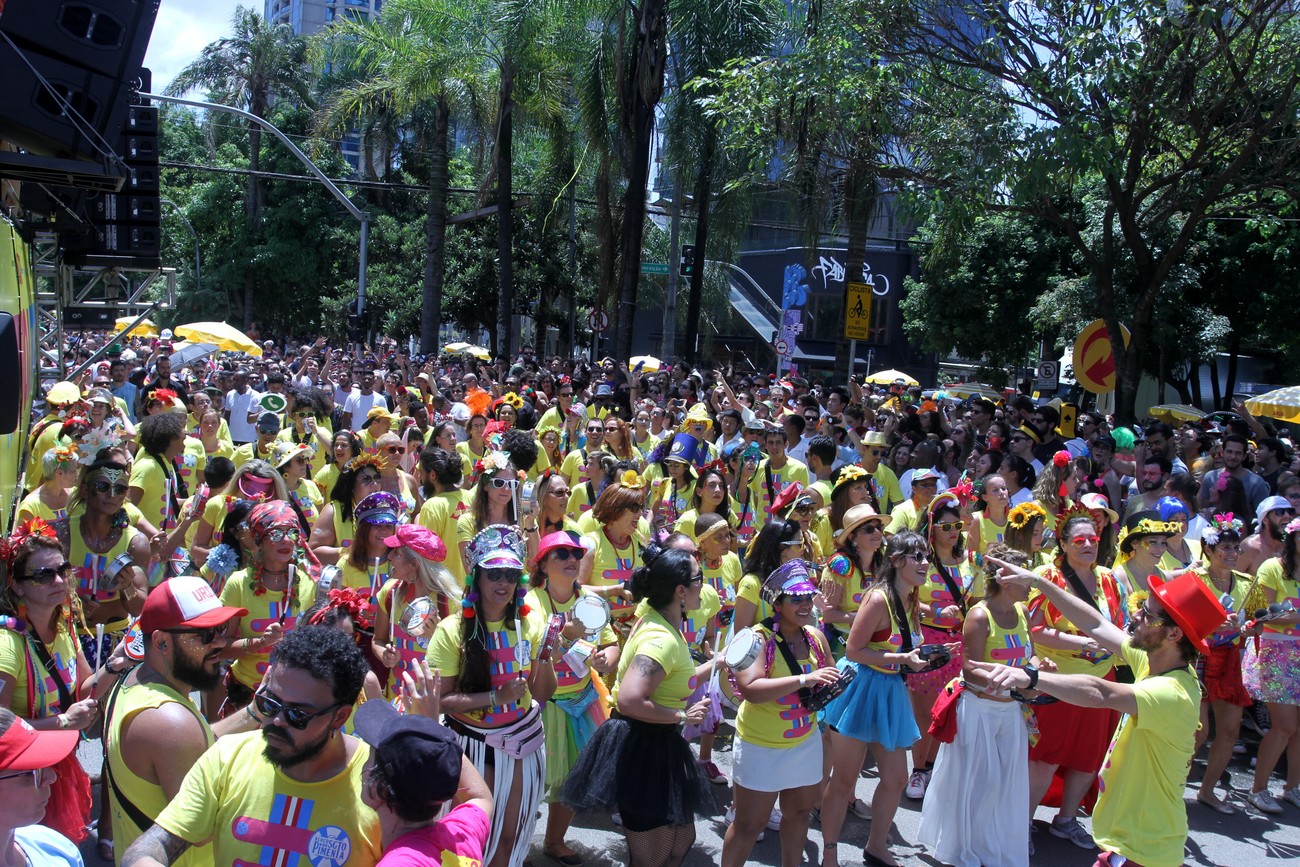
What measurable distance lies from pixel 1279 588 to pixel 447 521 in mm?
5243

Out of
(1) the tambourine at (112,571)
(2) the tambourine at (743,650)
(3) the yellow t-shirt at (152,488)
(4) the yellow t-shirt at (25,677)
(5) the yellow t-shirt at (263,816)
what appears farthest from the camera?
(3) the yellow t-shirt at (152,488)

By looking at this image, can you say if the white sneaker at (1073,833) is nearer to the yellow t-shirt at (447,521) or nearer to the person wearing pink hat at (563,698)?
the person wearing pink hat at (563,698)

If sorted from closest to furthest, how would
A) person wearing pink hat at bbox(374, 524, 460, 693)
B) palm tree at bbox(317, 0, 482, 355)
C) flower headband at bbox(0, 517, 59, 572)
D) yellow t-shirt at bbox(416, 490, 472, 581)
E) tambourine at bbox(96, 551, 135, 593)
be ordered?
flower headband at bbox(0, 517, 59, 572) < person wearing pink hat at bbox(374, 524, 460, 693) < tambourine at bbox(96, 551, 135, 593) < yellow t-shirt at bbox(416, 490, 472, 581) < palm tree at bbox(317, 0, 482, 355)

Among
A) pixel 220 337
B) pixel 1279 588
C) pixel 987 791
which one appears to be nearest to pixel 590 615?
pixel 987 791

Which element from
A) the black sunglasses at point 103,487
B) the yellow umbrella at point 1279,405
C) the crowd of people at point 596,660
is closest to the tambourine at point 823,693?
the crowd of people at point 596,660

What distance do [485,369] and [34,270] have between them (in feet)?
42.8

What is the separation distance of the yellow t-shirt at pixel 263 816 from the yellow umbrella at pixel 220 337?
688 inches

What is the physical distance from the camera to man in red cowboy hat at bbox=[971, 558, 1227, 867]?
4.23m

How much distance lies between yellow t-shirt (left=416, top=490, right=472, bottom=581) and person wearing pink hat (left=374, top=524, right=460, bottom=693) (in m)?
1.78

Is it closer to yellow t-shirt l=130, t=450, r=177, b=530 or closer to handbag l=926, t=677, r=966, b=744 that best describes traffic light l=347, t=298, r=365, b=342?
yellow t-shirt l=130, t=450, r=177, b=530

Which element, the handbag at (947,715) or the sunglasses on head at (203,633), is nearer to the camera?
the sunglasses on head at (203,633)

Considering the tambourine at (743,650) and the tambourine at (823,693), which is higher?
the tambourine at (743,650)

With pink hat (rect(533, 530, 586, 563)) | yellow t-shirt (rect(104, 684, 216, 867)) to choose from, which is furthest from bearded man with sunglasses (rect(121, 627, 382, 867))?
pink hat (rect(533, 530, 586, 563))

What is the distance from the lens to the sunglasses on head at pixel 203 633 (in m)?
3.40
